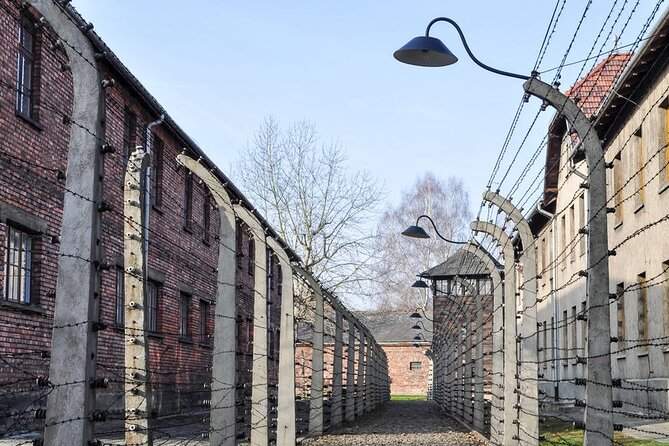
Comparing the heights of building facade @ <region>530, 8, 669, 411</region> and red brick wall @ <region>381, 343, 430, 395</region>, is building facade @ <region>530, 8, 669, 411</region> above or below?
above

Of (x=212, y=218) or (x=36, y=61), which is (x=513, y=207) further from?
(x=212, y=218)

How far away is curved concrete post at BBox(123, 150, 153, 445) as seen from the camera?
302 inches

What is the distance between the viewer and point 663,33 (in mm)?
20047

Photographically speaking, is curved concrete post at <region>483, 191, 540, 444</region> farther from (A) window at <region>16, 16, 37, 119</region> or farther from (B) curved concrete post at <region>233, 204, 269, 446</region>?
(A) window at <region>16, 16, 37, 119</region>

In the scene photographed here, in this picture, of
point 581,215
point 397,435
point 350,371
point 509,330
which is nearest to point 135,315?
point 509,330

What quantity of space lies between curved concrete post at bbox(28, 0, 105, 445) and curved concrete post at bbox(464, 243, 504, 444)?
8509 millimetres

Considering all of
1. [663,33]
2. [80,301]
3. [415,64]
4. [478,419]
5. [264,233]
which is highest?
[663,33]

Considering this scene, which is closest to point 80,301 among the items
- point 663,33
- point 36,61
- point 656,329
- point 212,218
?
point 36,61

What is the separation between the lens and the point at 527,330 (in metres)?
11.9

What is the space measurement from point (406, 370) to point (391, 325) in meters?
5.38

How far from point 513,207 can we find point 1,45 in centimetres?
796

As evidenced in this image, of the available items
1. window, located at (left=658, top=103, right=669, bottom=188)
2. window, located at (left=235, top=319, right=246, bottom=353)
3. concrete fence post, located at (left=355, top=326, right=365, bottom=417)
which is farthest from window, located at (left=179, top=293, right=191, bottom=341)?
window, located at (left=658, top=103, right=669, bottom=188)

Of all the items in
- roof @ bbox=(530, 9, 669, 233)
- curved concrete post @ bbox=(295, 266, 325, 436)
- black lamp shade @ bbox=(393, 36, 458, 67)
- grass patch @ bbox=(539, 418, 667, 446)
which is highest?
roof @ bbox=(530, 9, 669, 233)

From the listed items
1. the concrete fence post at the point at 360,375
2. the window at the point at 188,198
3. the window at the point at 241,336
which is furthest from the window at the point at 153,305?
the window at the point at 241,336
